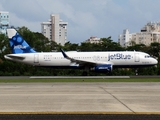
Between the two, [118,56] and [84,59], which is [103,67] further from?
[84,59]

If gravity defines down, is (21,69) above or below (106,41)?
below

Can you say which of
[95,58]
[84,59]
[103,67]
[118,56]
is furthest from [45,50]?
[118,56]

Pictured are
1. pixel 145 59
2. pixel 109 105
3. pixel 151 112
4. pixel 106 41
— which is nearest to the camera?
pixel 151 112

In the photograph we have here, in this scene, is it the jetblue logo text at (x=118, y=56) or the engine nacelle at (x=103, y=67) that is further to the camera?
Result: the jetblue logo text at (x=118, y=56)

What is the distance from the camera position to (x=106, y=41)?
70.5 m

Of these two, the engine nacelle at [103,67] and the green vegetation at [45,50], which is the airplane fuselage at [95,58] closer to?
A: the engine nacelle at [103,67]

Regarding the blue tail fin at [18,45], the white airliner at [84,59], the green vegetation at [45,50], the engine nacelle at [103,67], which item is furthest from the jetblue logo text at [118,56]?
the blue tail fin at [18,45]

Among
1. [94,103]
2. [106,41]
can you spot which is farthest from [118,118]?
[106,41]

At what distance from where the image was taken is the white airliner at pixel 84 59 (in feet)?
136

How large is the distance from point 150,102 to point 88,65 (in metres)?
30.0

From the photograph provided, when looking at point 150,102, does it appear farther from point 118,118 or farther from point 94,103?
point 118,118

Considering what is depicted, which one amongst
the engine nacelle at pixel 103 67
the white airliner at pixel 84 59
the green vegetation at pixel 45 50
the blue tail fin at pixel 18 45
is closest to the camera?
the engine nacelle at pixel 103 67

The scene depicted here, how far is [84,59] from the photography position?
1682 inches

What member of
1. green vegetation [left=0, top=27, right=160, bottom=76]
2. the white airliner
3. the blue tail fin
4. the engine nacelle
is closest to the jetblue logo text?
the white airliner
